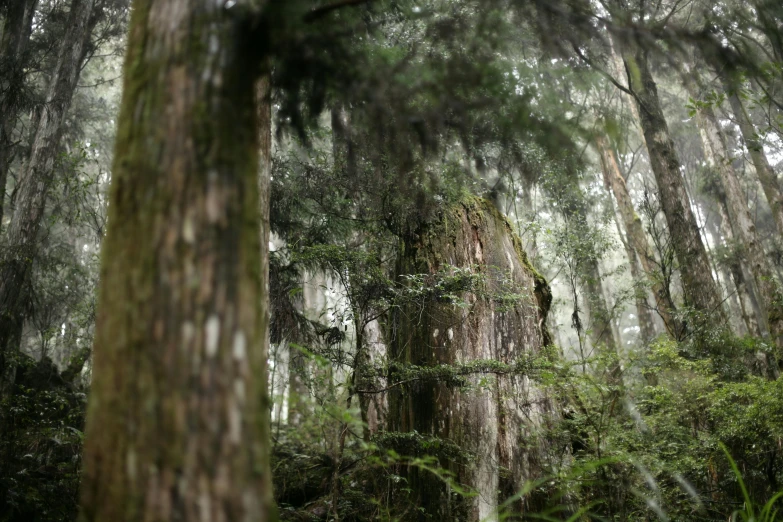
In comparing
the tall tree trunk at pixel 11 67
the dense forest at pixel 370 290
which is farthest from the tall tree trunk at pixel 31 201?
the tall tree trunk at pixel 11 67

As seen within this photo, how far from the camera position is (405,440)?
508 centimetres

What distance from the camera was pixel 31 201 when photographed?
885 centimetres

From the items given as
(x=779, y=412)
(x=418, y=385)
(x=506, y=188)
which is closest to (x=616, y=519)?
(x=779, y=412)

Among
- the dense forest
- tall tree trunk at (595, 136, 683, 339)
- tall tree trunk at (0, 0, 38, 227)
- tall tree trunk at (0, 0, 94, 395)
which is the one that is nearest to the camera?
the dense forest

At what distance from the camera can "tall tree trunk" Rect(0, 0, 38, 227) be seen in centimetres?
928

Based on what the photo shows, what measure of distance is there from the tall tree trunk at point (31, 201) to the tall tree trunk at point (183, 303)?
661 cm

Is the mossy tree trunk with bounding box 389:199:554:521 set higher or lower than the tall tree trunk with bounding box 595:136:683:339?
lower

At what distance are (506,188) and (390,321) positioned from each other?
6893 mm

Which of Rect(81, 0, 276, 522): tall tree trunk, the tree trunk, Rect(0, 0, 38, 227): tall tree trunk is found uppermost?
Rect(0, 0, 38, 227): tall tree trunk

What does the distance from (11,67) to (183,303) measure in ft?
34.5

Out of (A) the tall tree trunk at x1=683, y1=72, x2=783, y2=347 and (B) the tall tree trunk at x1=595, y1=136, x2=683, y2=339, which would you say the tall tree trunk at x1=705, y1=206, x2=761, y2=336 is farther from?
(B) the tall tree trunk at x1=595, y1=136, x2=683, y2=339

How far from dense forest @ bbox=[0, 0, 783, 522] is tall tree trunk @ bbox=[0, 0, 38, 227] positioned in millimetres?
73

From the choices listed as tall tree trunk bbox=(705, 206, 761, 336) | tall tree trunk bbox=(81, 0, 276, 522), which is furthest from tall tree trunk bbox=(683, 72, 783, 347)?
tall tree trunk bbox=(81, 0, 276, 522)

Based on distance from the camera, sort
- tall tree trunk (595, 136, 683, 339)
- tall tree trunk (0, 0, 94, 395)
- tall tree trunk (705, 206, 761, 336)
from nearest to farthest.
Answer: tall tree trunk (0, 0, 94, 395), tall tree trunk (595, 136, 683, 339), tall tree trunk (705, 206, 761, 336)
